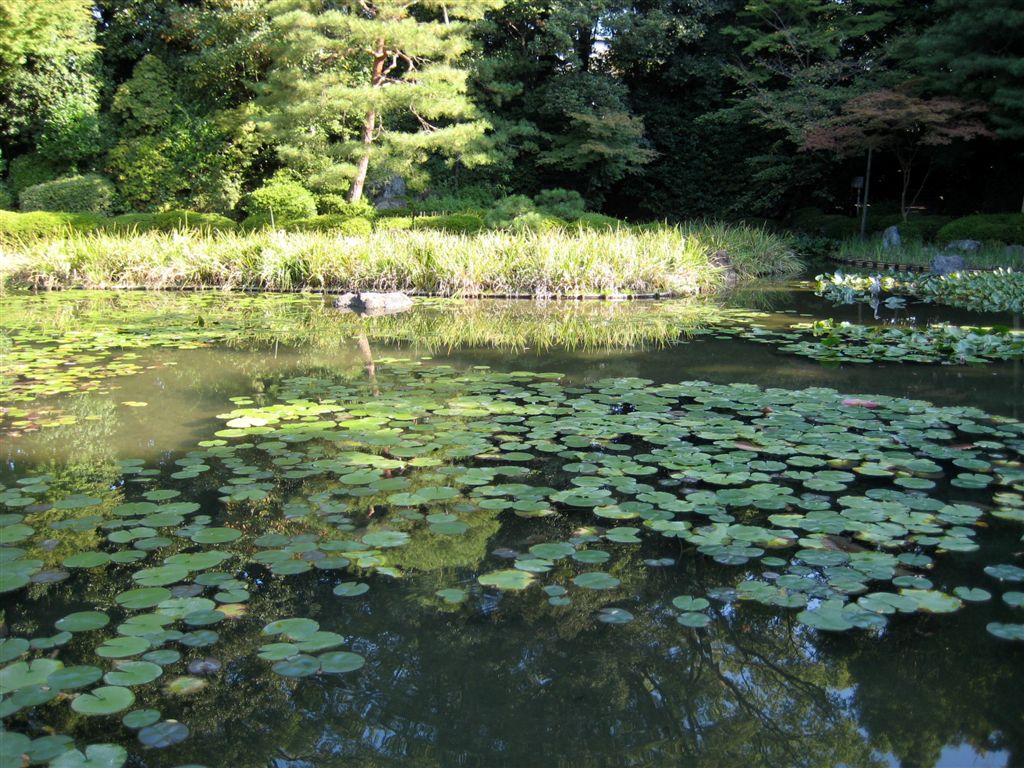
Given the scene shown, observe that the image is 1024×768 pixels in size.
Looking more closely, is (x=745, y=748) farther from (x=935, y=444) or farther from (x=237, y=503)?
(x=935, y=444)

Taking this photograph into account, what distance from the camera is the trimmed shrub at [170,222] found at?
11914 millimetres

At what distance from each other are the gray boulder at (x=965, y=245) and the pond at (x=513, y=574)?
9.01 meters

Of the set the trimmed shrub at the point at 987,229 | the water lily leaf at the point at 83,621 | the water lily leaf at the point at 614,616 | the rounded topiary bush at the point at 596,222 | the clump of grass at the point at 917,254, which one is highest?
the rounded topiary bush at the point at 596,222

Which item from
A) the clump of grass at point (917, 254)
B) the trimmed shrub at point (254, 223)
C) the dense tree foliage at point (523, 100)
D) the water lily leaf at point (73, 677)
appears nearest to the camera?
the water lily leaf at point (73, 677)

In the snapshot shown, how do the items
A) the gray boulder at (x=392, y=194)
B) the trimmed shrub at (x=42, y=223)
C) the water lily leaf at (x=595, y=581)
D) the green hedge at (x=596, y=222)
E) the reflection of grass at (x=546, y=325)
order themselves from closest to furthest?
the water lily leaf at (x=595, y=581), the reflection of grass at (x=546, y=325), the trimmed shrub at (x=42, y=223), the green hedge at (x=596, y=222), the gray boulder at (x=392, y=194)

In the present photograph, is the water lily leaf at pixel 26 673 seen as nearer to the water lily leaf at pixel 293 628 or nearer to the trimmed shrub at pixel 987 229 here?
the water lily leaf at pixel 293 628

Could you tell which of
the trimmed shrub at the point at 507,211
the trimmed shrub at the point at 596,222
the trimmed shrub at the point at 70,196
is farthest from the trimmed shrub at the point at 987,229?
the trimmed shrub at the point at 70,196

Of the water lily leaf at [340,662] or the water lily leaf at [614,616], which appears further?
the water lily leaf at [614,616]

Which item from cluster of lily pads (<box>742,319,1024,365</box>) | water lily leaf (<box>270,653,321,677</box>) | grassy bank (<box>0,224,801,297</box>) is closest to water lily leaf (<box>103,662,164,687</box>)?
water lily leaf (<box>270,653,321,677</box>)

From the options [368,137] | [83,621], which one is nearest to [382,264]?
[368,137]

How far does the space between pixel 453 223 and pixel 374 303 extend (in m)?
4.55

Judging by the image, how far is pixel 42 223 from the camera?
1179 centimetres

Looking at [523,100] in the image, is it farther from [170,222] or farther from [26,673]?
[26,673]

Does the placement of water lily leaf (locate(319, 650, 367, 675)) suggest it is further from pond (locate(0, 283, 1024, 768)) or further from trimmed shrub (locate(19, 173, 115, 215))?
trimmed shrub (locate(19, 173, 115, 215))
